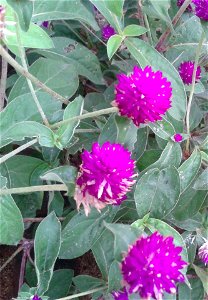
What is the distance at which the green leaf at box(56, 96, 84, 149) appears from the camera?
3.38ft

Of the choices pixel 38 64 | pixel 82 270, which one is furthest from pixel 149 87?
pixel 82 270

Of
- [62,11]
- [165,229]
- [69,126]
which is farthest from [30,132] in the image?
[62,11]

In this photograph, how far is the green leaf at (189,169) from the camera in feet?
3.69

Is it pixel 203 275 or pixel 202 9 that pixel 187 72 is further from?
pixel 203 275

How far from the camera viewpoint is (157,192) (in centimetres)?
108

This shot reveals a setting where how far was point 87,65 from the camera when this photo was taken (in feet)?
4.83

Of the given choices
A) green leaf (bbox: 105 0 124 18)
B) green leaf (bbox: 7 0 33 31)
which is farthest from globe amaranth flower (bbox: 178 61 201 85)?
green leaf (bbox: 7 0 33 31)

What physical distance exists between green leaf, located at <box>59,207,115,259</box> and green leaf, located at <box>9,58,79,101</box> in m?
0.32

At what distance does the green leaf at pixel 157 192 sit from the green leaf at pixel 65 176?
0.18 metres

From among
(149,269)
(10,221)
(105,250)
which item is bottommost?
(105,250)

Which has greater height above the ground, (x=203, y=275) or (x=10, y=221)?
(x=10, y=221)

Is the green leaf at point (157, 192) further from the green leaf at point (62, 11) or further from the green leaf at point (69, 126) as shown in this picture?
the green leaf at point (62, 11)

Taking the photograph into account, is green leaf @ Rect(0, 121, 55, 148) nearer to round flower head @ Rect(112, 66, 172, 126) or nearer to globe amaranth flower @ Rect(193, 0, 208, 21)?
round flower head @ Rect(112, 66, 172, 126)

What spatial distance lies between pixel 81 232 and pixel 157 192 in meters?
0.20
